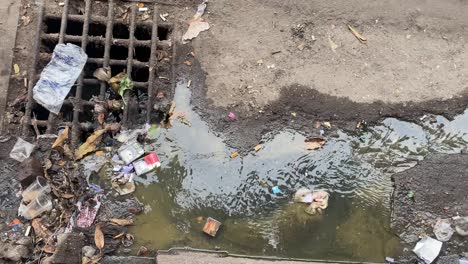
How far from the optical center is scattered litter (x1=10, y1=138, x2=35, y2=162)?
397 cm

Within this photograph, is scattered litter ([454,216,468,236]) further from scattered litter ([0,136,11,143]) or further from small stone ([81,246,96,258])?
scattered litter ([0,136,11,143])

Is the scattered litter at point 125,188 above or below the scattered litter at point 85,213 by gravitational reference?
above

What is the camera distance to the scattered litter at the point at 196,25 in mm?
4402

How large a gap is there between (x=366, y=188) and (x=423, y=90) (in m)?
1.09

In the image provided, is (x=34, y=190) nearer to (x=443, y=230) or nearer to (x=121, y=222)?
(x=121, y=222)

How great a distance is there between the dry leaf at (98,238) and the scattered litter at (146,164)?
1.91ft

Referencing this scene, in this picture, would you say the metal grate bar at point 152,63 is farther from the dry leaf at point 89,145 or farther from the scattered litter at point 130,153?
the dry leaf at point 89,145

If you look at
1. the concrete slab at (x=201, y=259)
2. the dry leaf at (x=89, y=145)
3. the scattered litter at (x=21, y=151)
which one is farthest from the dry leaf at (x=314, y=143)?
the scattered litter at (x=21, y=151)

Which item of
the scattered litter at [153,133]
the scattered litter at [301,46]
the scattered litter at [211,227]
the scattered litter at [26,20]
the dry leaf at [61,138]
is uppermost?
the scattered litter at [301,46]

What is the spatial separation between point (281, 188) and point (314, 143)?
20.4 inches

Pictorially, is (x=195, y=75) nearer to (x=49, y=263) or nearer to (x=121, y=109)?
(x=121, y=109)

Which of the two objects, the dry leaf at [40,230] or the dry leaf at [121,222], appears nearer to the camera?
the dry leaf at [40,230]

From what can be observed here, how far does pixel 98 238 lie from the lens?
12.6ft

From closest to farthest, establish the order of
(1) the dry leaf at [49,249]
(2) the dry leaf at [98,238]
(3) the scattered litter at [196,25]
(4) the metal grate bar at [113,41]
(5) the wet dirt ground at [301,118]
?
1. (1) the dry leaf at [49,249]
2. (2) the dry leaf at [98,238]
3. (5) the wet dirt ground at [301,118]
4. (4) the metal grate bar at [113,41]
5. (3) the scattered litter at [196,25]
